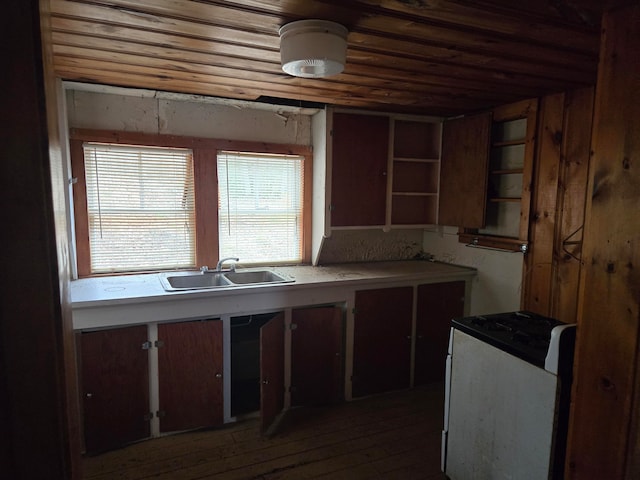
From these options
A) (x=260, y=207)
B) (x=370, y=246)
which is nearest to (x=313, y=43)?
(x=260, y=207)

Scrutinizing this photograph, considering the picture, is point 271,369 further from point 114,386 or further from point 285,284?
point 114,386

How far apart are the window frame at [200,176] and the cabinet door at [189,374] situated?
0.74 metres

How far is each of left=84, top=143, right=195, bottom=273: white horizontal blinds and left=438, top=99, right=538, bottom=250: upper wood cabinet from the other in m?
2.15

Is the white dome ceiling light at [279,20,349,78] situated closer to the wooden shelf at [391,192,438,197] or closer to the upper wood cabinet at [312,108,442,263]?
the upper wood cabinet at [312,108,442,263]

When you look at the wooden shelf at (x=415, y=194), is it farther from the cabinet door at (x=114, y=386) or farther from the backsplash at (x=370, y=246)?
the cabinet door at (x=114, y=386)

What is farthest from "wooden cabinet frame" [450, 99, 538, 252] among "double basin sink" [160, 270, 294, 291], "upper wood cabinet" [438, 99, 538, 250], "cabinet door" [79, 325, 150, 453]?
"cabinet door" [79, 325, 150, 453]

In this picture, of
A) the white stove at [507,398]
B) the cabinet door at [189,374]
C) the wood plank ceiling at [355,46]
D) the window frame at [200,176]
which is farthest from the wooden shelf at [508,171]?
the cabinet door at [189,374]

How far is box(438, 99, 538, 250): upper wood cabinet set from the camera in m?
2.85

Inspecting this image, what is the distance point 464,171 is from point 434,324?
1.28 metres

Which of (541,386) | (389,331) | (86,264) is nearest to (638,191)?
(541,386)

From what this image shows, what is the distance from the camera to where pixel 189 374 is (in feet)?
8.12

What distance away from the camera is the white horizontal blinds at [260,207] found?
312cm

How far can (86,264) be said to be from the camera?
2754mm

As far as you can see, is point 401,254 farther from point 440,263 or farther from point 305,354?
point 305,354
